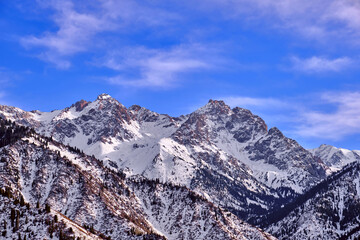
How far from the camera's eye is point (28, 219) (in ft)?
651

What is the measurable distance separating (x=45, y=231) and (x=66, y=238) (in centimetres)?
948

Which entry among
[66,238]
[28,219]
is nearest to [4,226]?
[28,219]

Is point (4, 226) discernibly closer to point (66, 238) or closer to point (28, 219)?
point (28, 219)

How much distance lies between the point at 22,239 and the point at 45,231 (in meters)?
10.3

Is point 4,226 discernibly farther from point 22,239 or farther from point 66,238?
point 66,238

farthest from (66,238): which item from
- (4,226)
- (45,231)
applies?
(4,226)

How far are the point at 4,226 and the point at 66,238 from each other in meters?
26.6

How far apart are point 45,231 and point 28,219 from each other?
1078 cm

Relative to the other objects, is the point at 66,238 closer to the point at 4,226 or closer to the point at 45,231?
the point at 45,231

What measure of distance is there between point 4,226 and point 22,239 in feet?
37.5

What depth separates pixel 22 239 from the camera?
187m

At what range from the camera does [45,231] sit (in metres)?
194
